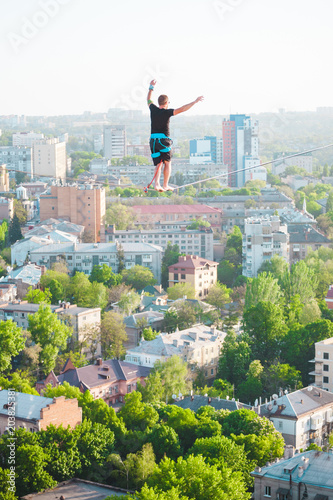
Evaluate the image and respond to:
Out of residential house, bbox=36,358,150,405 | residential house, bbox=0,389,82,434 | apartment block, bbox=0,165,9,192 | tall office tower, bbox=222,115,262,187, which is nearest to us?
residential house, bbox=0,389,82,434

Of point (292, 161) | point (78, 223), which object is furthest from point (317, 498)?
point (292, 161)

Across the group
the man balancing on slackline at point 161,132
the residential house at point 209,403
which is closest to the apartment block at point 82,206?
the residential house at point 209,403

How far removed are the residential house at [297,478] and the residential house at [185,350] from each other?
9671 mm

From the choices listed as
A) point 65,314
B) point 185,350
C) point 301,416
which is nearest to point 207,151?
point 65,314

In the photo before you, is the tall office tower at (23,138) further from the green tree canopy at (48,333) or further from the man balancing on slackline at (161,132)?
the man balancing on slackline at (161,132)

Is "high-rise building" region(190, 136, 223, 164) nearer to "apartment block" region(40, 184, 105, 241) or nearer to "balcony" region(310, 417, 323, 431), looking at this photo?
"apartment block" region(40, 184, 105, 241)

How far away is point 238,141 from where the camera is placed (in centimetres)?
8919

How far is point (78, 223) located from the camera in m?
51.5

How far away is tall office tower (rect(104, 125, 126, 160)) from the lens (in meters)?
104

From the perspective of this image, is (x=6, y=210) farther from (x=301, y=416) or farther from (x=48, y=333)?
(x=301, y=416)

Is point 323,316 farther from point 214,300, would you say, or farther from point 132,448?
point 132,448

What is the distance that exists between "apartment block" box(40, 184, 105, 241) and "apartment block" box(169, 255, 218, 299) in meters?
10.2

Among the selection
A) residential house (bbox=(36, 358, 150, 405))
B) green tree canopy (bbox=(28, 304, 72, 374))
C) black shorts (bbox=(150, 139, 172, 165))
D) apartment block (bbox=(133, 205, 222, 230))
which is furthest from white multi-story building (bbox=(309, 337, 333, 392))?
apartment block (bbox=(133, 205, 222, 230))

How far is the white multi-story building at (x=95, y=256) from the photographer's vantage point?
42.7m
